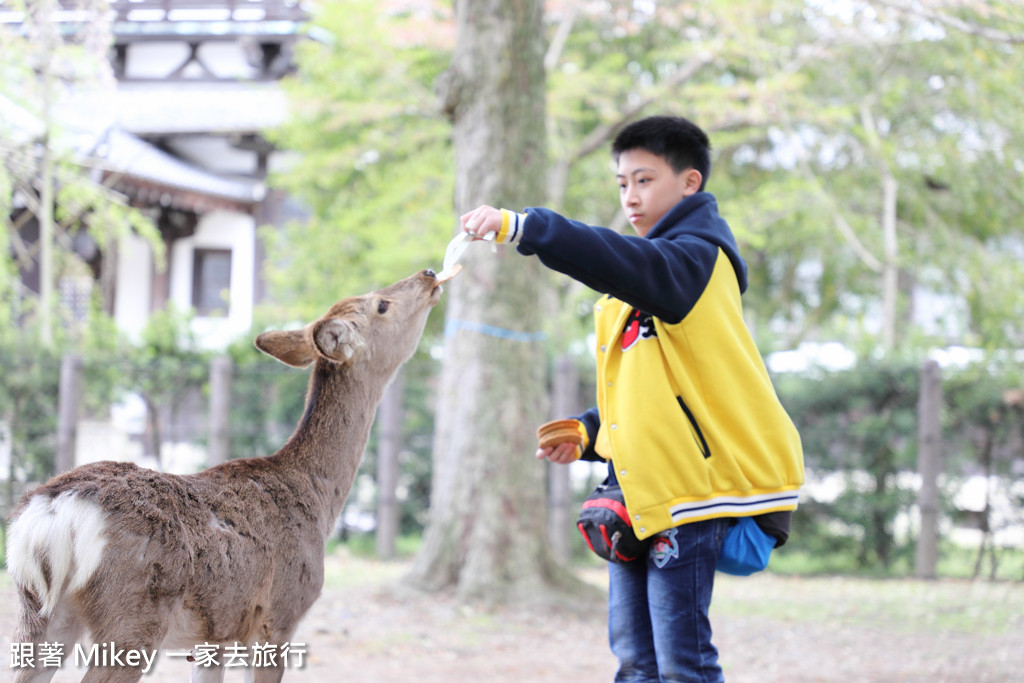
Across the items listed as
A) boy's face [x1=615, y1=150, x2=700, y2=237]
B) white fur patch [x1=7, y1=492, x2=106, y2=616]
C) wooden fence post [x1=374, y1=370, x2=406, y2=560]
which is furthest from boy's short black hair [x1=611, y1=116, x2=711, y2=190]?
wooden fence post [x1=374, y1=370, x2=406, y2=560]

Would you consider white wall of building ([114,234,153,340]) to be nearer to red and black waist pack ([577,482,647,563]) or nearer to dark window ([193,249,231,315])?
dark window ([193,249,231,315])

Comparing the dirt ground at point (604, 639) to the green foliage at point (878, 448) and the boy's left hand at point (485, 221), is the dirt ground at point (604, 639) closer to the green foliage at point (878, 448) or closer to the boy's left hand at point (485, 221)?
the green foliage at point (878, 448)

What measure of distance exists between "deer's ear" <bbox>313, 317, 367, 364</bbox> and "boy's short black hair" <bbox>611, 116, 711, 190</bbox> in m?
1.06

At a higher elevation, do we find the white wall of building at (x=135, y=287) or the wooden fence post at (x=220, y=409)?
the white wall of building at (x=135, y=287)

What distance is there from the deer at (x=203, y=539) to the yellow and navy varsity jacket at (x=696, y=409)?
0.97 meters

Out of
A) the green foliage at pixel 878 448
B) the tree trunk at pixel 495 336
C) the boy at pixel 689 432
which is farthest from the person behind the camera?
the green foliage at pixel 878 448

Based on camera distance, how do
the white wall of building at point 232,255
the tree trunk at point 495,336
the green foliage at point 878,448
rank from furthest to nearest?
the white wall of building at point 232,255 < the green foliage at point 878,448 < the tree trunk at point 495,336

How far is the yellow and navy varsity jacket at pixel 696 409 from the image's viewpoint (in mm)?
2594

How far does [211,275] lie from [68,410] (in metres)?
7.18

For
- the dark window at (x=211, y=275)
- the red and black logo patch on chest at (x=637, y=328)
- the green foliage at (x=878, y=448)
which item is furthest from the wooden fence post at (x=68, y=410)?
the red and black logo patch on chest at (x=637, y=328)

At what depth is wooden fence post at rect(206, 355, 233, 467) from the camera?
850 cm

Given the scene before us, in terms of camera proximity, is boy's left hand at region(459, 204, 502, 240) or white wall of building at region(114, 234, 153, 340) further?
white wall of building at region(114, 234, 153, 340)

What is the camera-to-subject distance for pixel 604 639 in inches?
225

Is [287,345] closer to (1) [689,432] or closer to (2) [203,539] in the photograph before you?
(2) [203,539]
